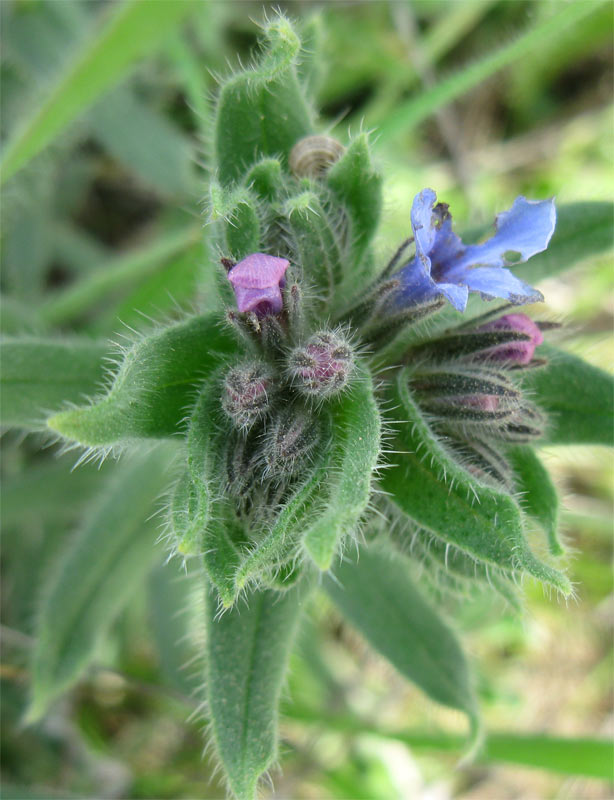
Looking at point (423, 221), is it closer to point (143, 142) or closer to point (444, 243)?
point (444, 243)

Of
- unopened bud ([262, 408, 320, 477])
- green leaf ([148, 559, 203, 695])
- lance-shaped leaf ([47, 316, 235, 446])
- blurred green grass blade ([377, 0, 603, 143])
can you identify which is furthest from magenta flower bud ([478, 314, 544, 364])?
green leaf ([148, 559, 203, 695])

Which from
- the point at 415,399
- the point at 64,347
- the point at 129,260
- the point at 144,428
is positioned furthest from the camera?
the point at 129,260

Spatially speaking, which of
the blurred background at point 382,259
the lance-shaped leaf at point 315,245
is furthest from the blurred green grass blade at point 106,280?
the lance-shaped leaf at point 315,245

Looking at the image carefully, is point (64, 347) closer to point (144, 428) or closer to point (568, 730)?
point (144, 428)

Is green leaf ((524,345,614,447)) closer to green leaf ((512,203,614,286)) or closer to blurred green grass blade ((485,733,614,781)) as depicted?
green leaf ((512,203,614,286))

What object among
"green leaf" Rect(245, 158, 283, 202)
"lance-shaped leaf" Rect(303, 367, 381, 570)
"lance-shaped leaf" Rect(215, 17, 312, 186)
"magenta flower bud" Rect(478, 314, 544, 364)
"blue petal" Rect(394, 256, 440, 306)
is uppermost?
"lance-shaped leaf" Rect(215, 17, 312, 186)

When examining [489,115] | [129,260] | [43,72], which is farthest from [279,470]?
[489,115]

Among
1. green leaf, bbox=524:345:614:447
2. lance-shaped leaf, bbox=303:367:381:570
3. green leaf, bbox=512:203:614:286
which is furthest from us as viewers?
green leaf, bbox=512:203:614:286

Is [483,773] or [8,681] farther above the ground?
[8,681]
